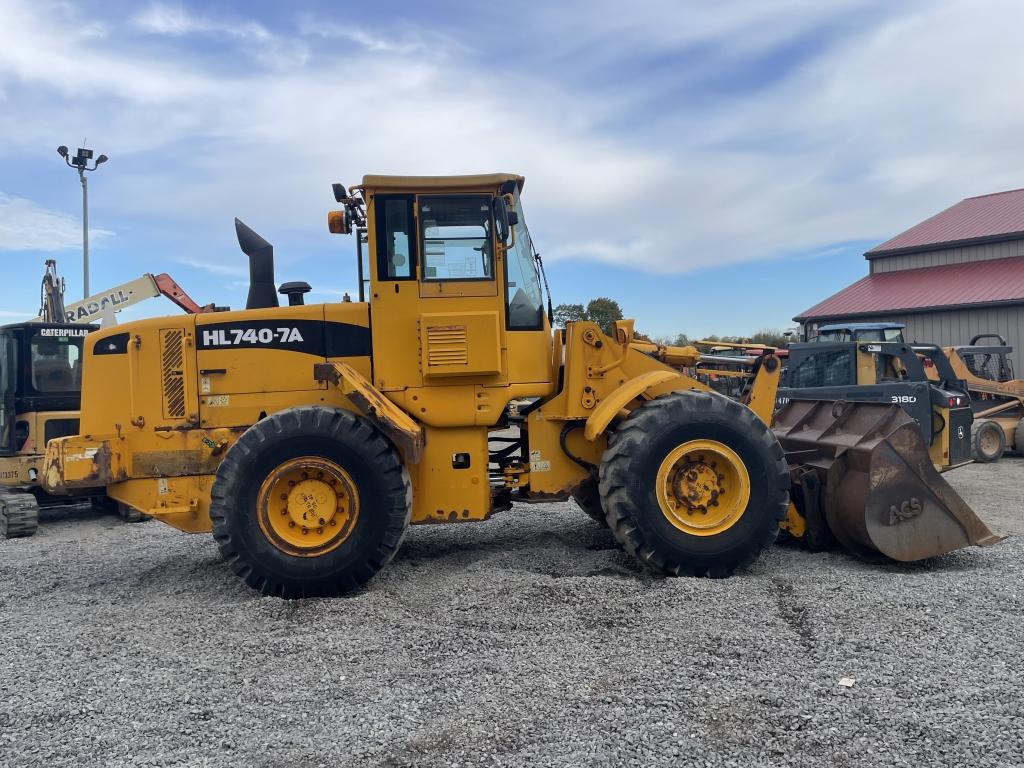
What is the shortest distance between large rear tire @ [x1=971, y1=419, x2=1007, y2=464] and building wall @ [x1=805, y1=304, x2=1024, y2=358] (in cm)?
907

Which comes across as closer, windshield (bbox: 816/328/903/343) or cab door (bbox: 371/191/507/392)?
cab door (bbox: 371/191/507/392)

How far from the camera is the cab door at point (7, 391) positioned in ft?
30.7

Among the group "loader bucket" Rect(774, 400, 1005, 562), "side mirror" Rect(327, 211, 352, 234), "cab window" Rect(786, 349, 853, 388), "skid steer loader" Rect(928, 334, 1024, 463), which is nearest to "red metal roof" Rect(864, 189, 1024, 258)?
"skid steer loader" Rect(928, 334, 1024, 463)

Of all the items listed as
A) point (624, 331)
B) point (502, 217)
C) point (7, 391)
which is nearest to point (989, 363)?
point (624, 331)

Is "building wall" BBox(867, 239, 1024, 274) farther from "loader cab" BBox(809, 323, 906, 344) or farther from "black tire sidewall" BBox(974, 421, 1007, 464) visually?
"black tire sidewall" BBox(974, 421, 1007, 464)

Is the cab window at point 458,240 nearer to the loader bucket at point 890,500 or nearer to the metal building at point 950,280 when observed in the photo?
the loader bucket at point 890,500

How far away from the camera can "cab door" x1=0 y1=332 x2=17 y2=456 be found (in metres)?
9.34

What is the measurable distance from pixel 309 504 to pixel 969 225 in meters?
29.6

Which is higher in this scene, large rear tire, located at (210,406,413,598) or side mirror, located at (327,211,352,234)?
side mirror, located at (327,211,352,234)

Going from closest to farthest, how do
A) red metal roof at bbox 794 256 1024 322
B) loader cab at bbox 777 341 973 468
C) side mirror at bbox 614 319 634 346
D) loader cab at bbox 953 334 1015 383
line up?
side mirror at bbox 614 319 634 346 < loader cab at bbox 777 341 973 468 < loader cab at bbox 953 334 1015 383 < red metal roof at bbox 794 256 1024 322

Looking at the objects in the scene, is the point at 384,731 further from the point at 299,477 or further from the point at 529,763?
the point at 299,477

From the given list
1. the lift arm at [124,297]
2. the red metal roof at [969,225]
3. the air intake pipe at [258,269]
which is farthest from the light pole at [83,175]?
the red metal roof at [969,225]

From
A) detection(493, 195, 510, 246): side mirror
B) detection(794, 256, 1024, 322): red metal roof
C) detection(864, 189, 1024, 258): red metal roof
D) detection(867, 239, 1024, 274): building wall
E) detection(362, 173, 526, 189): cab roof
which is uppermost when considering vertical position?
detection(864, 189, 1024, 258): red metal roof

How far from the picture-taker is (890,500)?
534 cm
